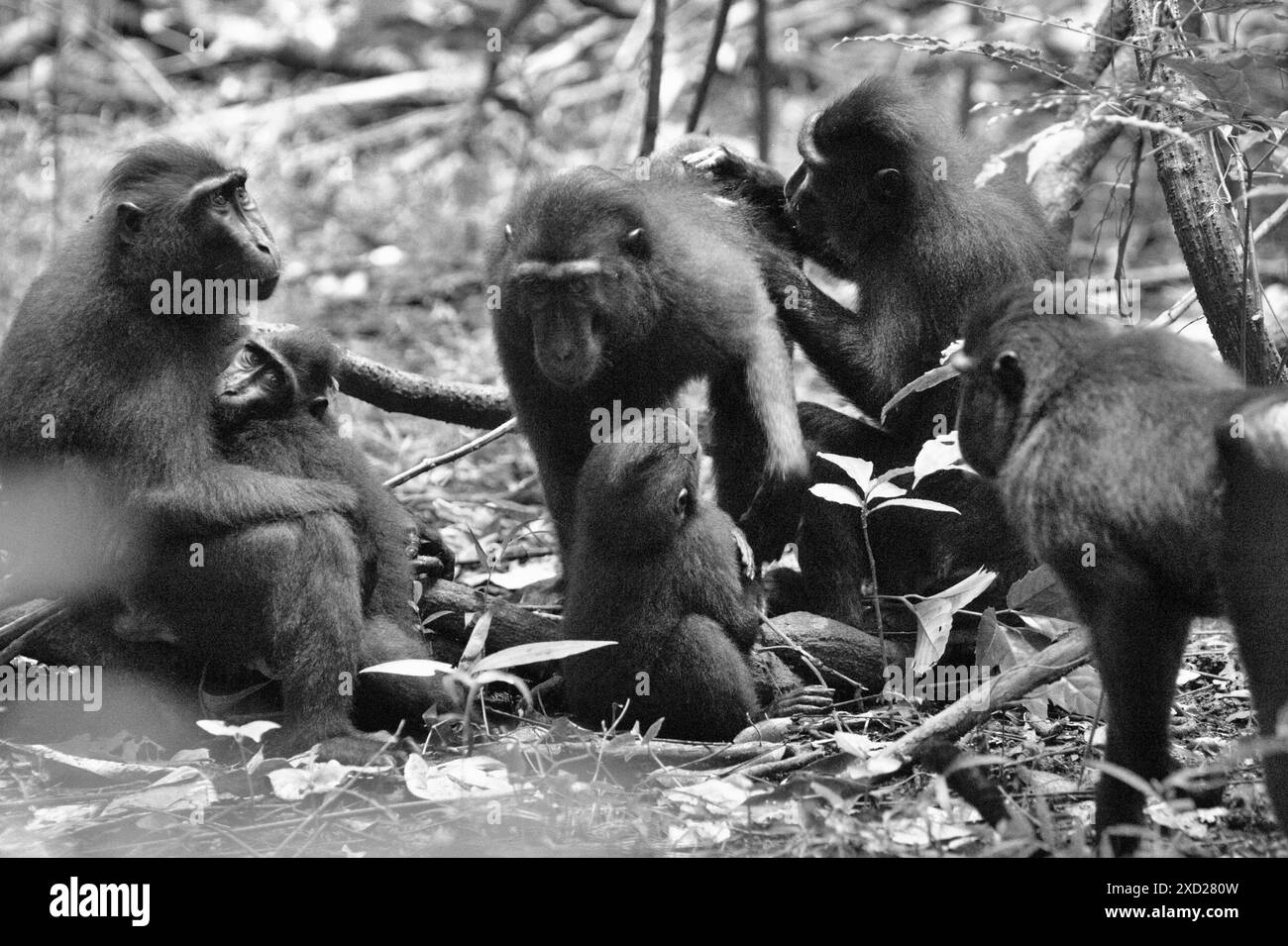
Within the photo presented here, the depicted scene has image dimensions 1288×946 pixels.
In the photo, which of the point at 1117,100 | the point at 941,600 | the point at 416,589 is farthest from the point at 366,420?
the point at 1117,100

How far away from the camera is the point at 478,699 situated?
215 inches

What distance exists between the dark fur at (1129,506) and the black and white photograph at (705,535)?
0.01 metres

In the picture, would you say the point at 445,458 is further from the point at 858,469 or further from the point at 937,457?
the point at 937,457

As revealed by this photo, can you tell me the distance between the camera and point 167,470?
507 centimetres

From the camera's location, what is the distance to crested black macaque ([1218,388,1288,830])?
3.68m

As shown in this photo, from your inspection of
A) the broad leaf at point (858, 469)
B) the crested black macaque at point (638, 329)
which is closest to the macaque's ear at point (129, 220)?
the crested black macaque at point (638, 329)

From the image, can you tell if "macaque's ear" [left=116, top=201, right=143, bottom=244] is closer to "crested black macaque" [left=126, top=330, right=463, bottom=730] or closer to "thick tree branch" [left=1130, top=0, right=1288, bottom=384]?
"crested black macaque" [left=126, top=330, right=463, bottom=730]

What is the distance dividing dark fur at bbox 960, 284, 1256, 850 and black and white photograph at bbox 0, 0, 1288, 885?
13 mm

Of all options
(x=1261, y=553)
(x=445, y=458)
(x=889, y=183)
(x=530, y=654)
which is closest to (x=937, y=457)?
(x=889, y=183)

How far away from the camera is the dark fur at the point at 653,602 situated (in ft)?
16.9

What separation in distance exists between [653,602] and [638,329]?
115cm
